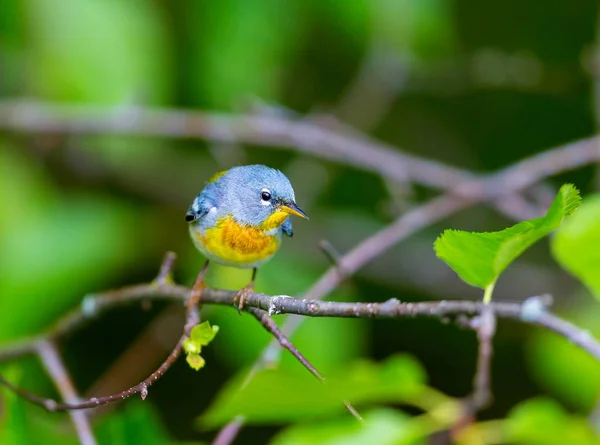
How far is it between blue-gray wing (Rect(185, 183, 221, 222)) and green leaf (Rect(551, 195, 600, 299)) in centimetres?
104

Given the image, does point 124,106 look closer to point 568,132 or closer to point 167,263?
point 167,263

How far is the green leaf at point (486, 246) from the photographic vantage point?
3.98 ft

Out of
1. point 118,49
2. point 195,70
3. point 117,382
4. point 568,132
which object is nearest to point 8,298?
point 117,382

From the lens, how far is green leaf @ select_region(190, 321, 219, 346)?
1.27m

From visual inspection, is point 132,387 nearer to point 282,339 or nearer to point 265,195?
point 282,339

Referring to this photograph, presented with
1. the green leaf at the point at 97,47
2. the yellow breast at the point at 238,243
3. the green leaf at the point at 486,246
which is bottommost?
the green leaf at the point at 486,246

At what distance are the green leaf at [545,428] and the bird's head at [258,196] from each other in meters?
0.78

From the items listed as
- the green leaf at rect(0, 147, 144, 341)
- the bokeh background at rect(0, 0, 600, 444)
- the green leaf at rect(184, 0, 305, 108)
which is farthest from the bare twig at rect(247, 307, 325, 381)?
the green leaf at rect(184, 0, 305, 108)

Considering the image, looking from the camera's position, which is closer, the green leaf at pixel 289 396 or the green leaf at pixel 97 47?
the green leaf at pixel 289 396

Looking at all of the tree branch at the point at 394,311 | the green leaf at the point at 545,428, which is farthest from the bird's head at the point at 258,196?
the green leaf at the point at 545,428

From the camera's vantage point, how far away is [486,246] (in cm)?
130

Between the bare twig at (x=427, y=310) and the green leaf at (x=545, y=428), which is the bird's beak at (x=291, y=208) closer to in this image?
the bare twig at (x=427, y=310)

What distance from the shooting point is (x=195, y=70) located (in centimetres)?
395

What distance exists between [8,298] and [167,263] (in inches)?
67.0
